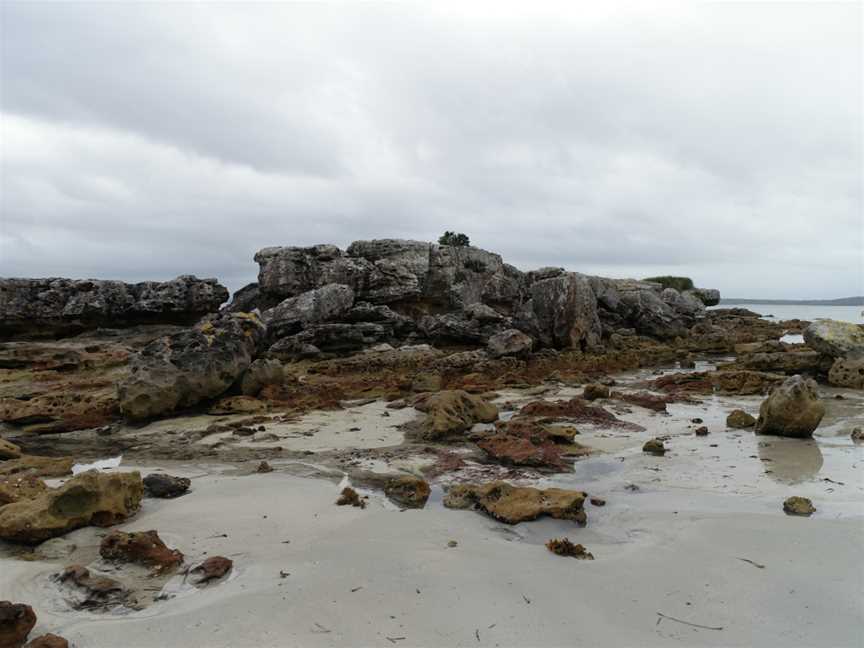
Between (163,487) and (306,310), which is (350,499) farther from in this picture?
(306,310)

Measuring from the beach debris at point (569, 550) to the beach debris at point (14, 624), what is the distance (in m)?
3.21

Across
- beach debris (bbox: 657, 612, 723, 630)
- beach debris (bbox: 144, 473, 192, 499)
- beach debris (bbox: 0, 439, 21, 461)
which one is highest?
beach debris (bbox: 657, 612, 723, 630)

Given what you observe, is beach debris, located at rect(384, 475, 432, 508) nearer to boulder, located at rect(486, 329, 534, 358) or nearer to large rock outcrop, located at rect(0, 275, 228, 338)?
boulder, located at rect(486, 329, 534, 358)

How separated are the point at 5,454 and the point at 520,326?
1435 cm

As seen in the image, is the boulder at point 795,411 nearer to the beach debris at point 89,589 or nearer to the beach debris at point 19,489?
the beach debris at point 89,589

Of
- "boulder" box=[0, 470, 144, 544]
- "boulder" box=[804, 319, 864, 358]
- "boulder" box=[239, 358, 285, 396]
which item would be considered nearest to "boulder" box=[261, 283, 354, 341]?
"boulder" box=[239, 358, 285, 396]

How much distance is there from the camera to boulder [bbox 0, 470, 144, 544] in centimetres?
425

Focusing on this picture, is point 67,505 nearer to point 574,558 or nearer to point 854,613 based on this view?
point 574,558

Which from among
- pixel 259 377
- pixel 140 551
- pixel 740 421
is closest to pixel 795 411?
pixel 740 421

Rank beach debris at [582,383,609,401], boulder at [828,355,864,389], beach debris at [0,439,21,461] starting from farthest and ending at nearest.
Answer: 1. boulder at [828,355,864,389]
2. beach debris at [582,383,609,401]
3. beach debris at [0,439,21,461]

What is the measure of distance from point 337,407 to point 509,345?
6.94 metres

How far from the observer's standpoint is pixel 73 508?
14.9ft

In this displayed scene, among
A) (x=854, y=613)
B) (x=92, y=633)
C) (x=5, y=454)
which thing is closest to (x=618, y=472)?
(x=854, y=613)

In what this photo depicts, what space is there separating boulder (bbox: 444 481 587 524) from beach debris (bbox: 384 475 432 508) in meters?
0.22
